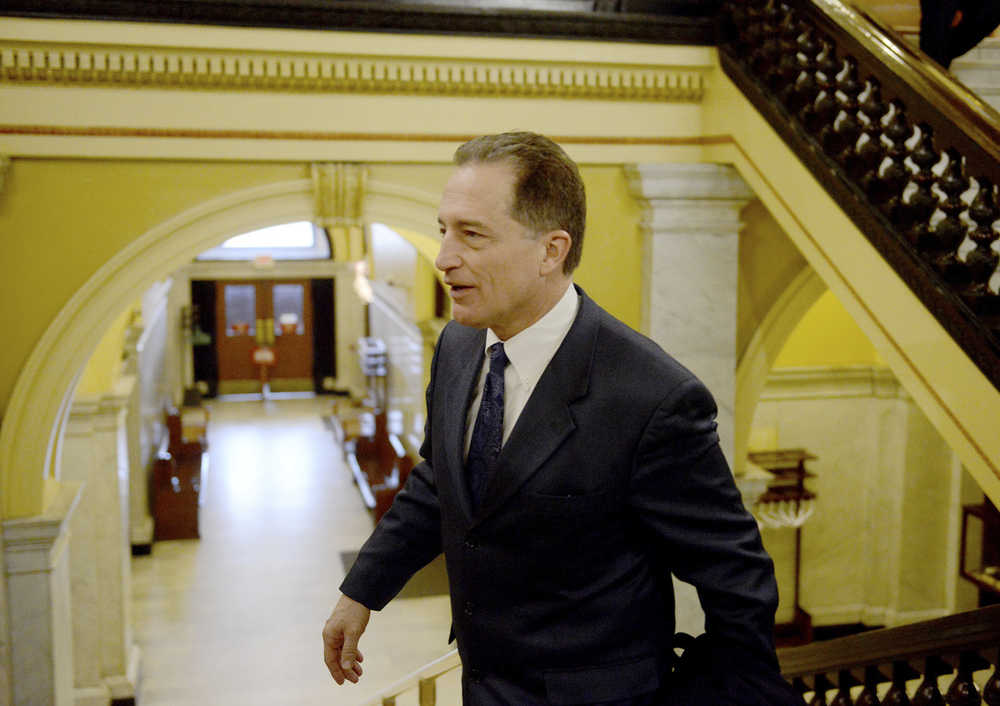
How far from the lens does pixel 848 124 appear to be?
152 inches

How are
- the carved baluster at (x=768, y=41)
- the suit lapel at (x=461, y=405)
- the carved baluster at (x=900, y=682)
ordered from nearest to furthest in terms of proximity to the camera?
the suit lapel at (x=461, y=405), the carved baluster at (x=900, y=682), the carved baluster at (x=768, y=41)

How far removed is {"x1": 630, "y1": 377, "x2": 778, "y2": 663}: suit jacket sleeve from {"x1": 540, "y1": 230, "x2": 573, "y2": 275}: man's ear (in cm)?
28

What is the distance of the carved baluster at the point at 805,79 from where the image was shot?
4.15 m

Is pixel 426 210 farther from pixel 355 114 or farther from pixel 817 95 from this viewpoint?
pixel 817 95

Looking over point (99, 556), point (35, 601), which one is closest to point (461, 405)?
point (35, 601)

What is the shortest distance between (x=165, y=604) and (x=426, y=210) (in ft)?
20.7

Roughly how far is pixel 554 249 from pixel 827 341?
8.28 metres

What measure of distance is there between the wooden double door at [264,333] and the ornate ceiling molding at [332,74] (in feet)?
53.8

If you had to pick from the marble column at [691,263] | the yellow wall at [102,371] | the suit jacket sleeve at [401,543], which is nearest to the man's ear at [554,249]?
the suit jacket sleeve at [401,543]

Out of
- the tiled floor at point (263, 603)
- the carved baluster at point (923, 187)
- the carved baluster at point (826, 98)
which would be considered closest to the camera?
the carved baluster at point (923, 187)

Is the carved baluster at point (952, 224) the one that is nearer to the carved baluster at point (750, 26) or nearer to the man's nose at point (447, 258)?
the carved baluster at point (750, 26)

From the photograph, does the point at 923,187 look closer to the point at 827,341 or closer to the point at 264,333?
the point at 827,341

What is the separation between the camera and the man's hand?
183 cm

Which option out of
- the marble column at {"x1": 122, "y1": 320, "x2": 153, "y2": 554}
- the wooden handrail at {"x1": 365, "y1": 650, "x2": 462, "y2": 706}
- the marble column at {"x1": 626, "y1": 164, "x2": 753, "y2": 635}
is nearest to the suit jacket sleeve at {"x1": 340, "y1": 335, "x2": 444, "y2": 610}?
the wooden handrail at {"x1": 365, "y1": 650, "x2": 462, "y2": 706}
